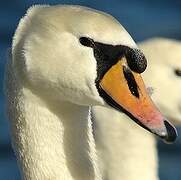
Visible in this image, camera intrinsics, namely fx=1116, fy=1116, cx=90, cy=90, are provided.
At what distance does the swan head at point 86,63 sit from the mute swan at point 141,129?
1.86 m

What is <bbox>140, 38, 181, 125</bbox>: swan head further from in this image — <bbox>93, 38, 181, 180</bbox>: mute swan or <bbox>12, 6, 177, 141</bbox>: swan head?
<bbox>12, 6, 177, 141</bbox>: swan head

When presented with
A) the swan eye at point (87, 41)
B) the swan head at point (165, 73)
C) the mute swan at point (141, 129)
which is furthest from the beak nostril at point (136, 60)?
the swan head at point (165, 73)

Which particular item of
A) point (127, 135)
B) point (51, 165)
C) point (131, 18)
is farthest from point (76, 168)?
point (131, 18)

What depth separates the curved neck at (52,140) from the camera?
5.04 metres

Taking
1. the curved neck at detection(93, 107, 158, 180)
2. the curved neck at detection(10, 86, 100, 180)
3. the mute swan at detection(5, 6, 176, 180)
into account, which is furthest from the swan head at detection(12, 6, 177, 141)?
the curved neck at detection(93, 107, 158, 180)

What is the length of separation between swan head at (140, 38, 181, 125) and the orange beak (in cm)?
203

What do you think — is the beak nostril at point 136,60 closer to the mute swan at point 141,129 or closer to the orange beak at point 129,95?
the orange beak at point 129,95

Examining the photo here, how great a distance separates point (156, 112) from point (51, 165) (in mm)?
649

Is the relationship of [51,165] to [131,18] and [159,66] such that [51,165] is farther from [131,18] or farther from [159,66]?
[131,18]

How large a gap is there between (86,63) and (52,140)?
483 millimetres

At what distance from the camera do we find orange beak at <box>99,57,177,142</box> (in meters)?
4.77

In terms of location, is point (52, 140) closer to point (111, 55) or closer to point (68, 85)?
point (68, 85)

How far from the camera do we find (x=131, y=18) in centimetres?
1068

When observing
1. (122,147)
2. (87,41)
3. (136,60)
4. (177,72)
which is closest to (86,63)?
(87,41)
